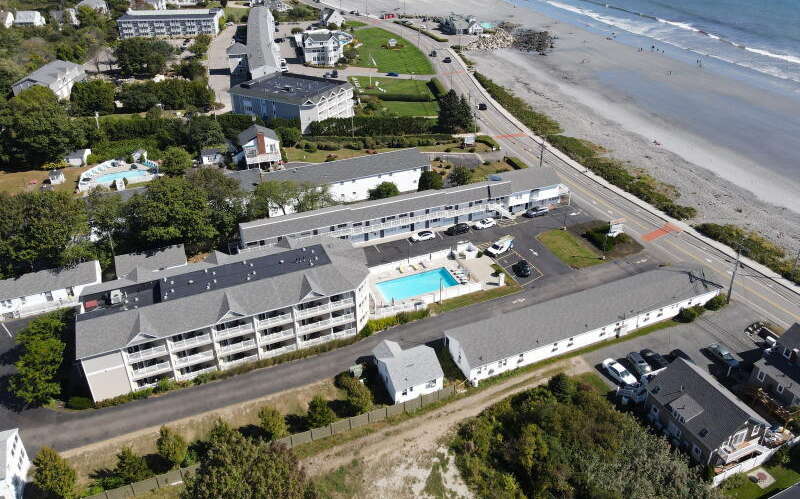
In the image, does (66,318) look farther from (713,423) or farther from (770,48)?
(770,48)

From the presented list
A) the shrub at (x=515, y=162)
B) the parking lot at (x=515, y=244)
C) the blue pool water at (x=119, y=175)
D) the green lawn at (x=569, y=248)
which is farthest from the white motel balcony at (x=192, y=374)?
the shrub at (x=515, y=162)

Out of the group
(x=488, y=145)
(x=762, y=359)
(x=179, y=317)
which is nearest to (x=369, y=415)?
(x=179, y=317)

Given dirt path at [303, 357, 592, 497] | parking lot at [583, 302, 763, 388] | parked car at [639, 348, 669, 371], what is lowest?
dirt path at [303, 357, 592, 497]

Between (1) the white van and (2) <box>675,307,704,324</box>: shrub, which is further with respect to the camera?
(1) the white van

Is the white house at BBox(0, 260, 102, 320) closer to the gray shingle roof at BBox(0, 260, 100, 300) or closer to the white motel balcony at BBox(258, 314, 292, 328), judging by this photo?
the gray shingle roof at BBox(0, 260, 100, 300)

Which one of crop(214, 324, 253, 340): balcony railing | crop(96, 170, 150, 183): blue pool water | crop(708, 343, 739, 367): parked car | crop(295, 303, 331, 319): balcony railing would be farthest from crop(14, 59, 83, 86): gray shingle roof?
crop(708, 343, 739, 367): parked car

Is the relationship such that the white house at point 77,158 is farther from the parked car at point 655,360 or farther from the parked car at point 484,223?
the parked car at point 655,360
